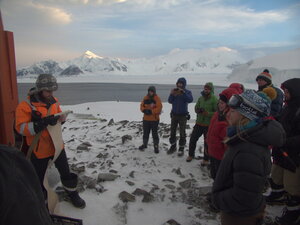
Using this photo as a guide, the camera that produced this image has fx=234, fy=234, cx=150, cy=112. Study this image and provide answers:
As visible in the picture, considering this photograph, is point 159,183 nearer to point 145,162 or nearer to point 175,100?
point 145,162

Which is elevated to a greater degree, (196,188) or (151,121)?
(151,121)

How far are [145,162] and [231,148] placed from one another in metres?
3.49

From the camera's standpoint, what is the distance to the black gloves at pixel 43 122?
282 centimetres

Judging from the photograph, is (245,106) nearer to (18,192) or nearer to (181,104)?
(18,192)

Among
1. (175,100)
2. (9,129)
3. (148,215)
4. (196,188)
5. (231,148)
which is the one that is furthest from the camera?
(175,100)

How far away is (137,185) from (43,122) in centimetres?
214

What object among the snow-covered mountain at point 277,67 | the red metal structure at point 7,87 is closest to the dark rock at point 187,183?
the red metal structure at point 7,87

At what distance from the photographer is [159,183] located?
173 inches

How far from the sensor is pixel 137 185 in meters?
4.27

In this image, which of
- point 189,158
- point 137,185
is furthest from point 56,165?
point 189,158

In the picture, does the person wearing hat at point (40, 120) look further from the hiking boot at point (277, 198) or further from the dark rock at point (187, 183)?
the hiking boot at point (277, 198)

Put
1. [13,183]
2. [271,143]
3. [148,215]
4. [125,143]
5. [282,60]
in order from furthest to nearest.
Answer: [282,60] < [125,143] < [148,215] < [271,143] < [13,183]

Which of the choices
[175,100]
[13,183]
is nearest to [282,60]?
[175,100]

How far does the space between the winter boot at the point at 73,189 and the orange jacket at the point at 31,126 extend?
52 cm
